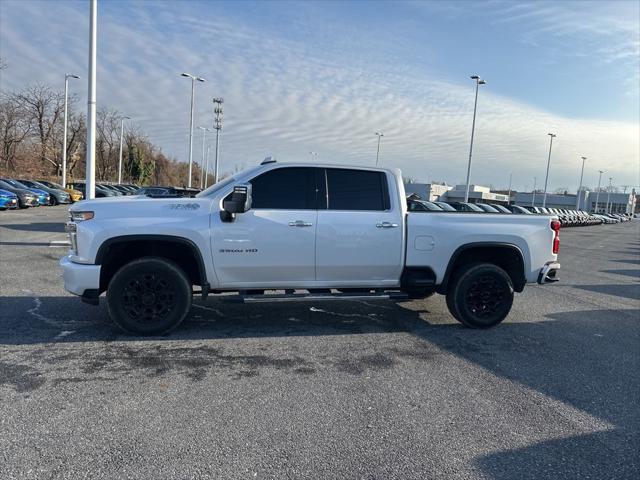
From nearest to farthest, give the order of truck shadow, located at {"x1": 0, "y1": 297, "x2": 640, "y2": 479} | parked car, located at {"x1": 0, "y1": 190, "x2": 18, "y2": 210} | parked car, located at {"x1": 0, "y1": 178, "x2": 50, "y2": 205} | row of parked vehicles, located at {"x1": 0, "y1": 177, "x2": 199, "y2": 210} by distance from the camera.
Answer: truck shadow, located at {"x1": 0, "y1": 297, "x2": 640, "y2": 479}
parked car, located at {"x1": 0, "y1": 190, "x2": 18, "y2": 210}
row of parked vehicles, located at {"x1": 0, "y1": 177, "x2": 199, "y2": 210}
parked car, located at {"x1": 0, "y1": 178, "x2": 50, "y2": 205}

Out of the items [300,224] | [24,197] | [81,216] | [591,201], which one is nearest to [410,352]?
[300,224]

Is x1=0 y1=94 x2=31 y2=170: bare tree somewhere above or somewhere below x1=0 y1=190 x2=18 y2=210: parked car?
above

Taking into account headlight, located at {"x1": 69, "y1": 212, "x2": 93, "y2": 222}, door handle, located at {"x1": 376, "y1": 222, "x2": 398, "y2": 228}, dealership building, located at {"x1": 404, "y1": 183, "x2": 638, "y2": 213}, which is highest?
dealership building, located at {"x1": 404, "y1": 183, "x2": 638, "y2": 213}

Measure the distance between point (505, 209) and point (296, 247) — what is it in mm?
24491

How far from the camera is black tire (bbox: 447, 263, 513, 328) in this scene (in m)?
6.33

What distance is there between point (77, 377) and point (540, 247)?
18.7 feet

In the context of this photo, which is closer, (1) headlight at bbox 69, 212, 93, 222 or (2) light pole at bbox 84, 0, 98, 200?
(1) headlight at bbox 69, 212, 93, 222

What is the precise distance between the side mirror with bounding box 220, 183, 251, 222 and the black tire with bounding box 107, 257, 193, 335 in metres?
0.83

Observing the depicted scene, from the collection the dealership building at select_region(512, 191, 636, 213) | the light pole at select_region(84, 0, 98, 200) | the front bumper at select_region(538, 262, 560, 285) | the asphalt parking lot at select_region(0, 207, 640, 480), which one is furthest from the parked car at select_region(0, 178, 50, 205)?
the dealership building at select_region(512, 191, 636, 213)

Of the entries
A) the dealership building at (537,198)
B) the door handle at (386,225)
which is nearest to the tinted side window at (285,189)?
the door handle at (386,225)

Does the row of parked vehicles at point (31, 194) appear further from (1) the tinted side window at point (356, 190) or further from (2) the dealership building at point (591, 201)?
(2) the dealership building at point (591, 201)

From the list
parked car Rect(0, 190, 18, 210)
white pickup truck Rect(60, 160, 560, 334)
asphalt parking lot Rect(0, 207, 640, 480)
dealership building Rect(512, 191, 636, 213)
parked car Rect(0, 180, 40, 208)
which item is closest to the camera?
asphalt parking lot Rect(0, 207, 640, 480)

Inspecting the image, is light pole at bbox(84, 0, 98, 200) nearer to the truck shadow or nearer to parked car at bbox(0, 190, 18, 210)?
the truck shadow

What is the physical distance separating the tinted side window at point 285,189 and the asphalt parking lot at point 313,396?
156cm
